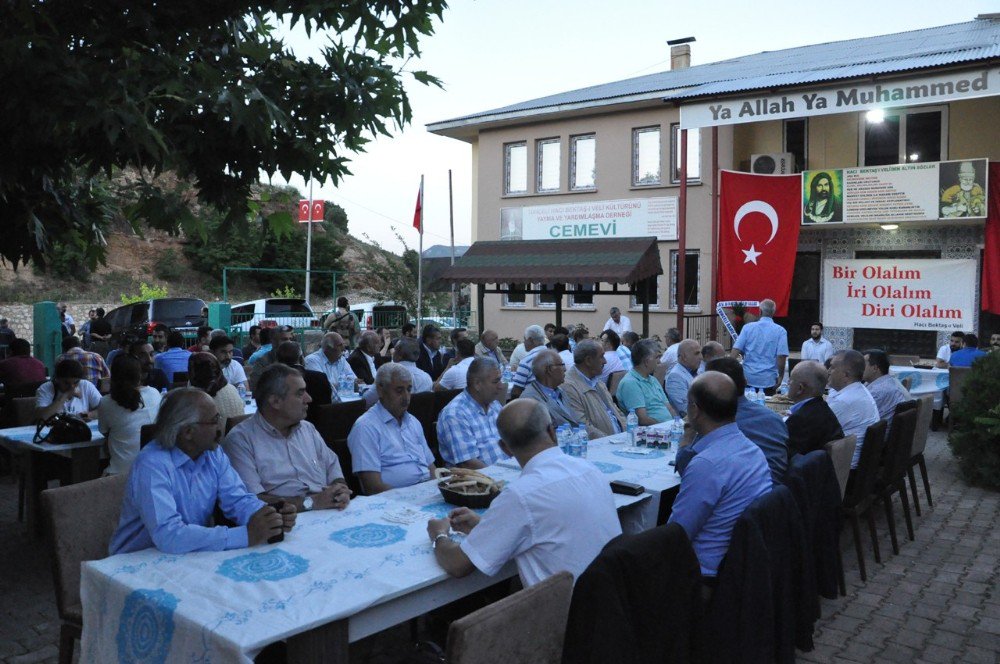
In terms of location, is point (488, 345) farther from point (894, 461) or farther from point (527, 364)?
point (894, 461)

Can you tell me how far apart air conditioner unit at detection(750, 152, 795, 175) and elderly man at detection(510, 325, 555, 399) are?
10304 mm

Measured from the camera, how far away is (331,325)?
13.7 meters

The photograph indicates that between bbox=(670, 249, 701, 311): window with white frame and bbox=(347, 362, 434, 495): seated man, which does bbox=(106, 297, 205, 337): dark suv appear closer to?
bbox=(670, 249, 701, 311): window with white frame

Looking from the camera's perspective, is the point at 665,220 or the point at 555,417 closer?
the point at 555,417

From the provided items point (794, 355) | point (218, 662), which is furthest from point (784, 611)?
point (794, 355)

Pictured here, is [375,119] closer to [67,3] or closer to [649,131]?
[67,3]

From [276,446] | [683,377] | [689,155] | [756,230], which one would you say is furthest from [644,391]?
[689,155]

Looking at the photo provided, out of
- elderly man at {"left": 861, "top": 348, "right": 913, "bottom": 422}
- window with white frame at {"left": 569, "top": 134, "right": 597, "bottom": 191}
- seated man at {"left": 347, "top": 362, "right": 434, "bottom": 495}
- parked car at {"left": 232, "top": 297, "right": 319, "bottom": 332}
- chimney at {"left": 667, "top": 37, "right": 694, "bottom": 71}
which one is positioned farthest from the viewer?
chimney at {"left": 667, "top": 37, "right": 694, "bottom": 71}

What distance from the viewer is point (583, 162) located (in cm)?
2166

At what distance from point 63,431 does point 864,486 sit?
5.95 meters

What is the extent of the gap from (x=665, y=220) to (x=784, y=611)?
17265 millimetres

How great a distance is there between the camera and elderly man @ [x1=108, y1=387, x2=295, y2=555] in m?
3.27

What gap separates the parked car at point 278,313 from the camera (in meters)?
21.7

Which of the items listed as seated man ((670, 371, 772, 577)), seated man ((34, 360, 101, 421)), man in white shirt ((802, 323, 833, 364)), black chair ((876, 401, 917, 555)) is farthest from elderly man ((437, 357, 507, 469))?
man in white shirt ((802, 323, 833, 364))
